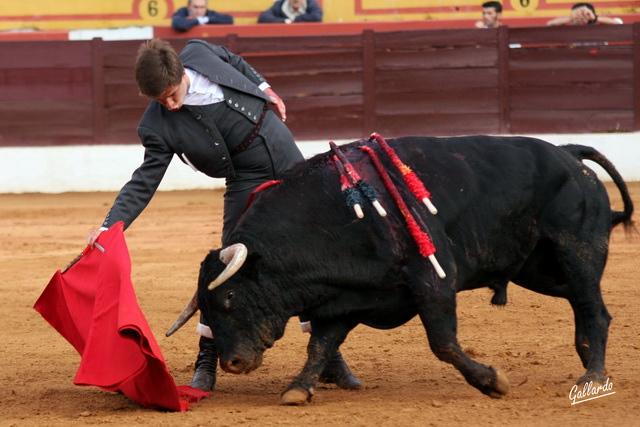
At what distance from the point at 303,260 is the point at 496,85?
751cm

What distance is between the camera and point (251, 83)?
384cm

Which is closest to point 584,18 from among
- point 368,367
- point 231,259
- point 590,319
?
point 368,367

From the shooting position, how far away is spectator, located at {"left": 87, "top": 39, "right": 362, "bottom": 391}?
12.1 feet

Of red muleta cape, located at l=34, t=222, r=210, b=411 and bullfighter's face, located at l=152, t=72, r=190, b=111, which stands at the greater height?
bullfighter's face, located at l=152, t=72, r=190, b=111

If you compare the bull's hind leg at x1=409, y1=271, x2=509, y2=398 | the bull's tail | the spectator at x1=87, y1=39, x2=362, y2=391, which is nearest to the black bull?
the bull's hind leg at x1=409, y1=271, x2=509, y2=398

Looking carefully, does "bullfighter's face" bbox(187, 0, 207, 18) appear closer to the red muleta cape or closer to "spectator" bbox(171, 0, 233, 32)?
"spectator" bbox(171, 0, 233, 32)

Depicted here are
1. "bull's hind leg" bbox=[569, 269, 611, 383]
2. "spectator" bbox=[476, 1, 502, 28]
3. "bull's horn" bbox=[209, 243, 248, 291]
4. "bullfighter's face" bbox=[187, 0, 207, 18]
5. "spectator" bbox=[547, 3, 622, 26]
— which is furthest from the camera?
"bullfighter's face" bbox=[187, 0, 207, 18]

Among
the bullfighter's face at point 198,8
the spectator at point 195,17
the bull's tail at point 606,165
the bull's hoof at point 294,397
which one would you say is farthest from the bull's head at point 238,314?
the bullfighter's face at point 198,8

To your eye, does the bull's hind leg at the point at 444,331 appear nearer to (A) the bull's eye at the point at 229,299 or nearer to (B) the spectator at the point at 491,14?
(A) the bull's eye at the point at 229,299

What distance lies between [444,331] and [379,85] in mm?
7451

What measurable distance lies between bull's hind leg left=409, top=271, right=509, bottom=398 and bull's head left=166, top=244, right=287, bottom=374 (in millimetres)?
464

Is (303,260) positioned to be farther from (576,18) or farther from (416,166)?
(576,18)

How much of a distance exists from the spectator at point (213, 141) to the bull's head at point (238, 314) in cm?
16

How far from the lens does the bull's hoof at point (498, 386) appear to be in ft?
11.0
